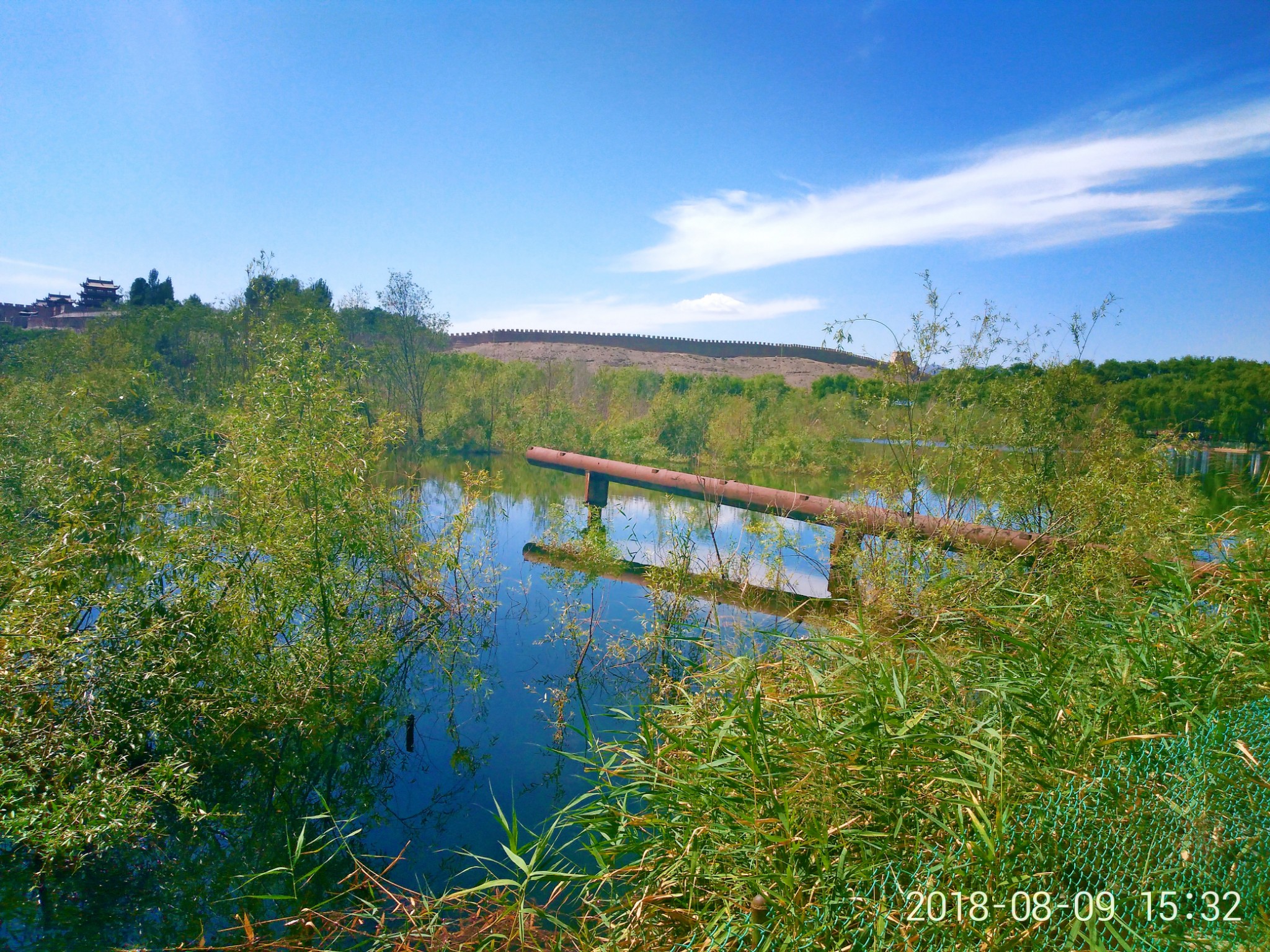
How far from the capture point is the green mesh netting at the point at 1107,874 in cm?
217

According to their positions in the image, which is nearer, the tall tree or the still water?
the still water

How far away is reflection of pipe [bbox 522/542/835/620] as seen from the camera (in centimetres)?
729

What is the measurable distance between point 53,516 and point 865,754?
15.1 ft

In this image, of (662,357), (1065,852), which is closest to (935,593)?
(1065,852)

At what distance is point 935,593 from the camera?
5.28 metres

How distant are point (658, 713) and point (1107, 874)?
2834 millimetres

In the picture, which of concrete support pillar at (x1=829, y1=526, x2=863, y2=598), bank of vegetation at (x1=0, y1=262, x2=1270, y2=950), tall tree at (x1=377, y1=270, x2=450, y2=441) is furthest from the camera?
tall tree at (x1=377, y1=270, x2=450, y2=441)

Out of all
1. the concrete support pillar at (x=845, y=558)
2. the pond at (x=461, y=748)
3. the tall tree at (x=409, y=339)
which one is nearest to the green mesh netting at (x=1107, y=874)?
the pond at (x=461, y=748)

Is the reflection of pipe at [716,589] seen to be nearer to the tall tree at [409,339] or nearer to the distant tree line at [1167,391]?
the distant tree line at [1167,391]

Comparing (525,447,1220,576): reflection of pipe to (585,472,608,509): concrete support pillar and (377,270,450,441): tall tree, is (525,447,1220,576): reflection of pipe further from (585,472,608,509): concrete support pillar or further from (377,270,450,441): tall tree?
(377,270,450,441): tall tree

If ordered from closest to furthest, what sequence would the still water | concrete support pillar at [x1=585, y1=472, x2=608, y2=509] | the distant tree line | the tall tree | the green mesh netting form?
the green mesh netting → the still water → the distant tree line → concrete support pillar at [x1=585, y1=472, x2=608, y2=509] → the tall tree

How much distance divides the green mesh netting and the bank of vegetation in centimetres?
2

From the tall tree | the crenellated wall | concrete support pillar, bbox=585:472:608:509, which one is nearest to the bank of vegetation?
concrete support pillar, bbox=585:472:608:509

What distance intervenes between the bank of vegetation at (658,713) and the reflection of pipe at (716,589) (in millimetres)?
230
